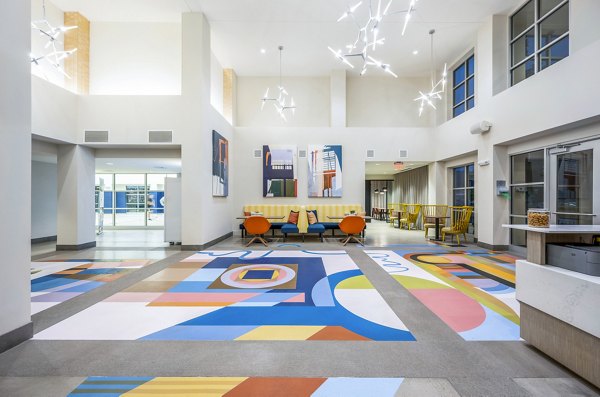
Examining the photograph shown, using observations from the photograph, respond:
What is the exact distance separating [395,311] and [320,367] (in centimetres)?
141

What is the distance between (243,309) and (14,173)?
256 cm

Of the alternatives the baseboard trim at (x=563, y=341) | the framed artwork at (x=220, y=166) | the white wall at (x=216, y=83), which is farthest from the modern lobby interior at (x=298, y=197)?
the white wall at (x=216, y=83)

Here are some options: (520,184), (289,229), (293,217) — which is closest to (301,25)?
(293,217)

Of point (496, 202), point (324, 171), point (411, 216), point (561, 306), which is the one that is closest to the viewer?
point (561, 306)

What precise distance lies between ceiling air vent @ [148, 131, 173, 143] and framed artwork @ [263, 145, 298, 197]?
3.43 meters

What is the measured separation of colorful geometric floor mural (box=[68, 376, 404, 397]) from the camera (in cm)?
181

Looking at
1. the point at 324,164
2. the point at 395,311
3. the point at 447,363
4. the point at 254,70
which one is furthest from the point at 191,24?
the point at 447,363

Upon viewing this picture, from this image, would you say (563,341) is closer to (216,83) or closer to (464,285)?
(464,285)

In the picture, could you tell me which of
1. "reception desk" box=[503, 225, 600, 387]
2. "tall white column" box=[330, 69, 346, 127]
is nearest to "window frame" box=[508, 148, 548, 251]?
"reception desk" box=[503, 225, 600, 387]

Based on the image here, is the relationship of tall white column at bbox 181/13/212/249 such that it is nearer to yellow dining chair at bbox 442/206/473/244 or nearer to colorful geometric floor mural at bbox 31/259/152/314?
colorful geometric floor mural at bbox 31/259/152/314

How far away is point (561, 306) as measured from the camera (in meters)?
2.01

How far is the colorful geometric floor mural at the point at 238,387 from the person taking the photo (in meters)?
1.81

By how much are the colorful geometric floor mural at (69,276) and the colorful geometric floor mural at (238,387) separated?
2.15 meters

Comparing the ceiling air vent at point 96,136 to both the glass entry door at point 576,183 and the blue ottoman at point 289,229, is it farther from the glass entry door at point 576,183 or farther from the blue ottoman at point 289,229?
the glass entry door at point 576,183
